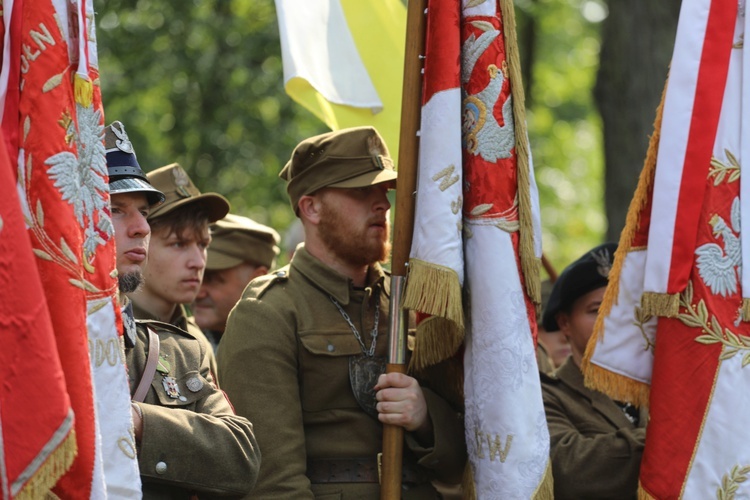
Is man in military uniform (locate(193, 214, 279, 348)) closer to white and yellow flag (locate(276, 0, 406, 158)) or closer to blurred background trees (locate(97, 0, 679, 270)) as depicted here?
white and yellow flag (locate(276, 0, 406, 158))

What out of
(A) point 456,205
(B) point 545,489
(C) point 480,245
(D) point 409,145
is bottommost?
(B) point 545,489

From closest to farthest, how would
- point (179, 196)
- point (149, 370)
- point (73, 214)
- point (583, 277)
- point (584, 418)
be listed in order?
point (73, 214) → point (149, 370) → point (584, 418) → point (179, 196) → point (583, 277)

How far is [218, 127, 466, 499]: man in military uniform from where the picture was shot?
4.30 m

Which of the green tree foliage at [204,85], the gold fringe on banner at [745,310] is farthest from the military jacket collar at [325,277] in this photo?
the green tree foliage at [204,85]

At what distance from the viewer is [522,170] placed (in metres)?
4.42

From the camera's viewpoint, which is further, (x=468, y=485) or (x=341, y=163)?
(x=341, y=163)

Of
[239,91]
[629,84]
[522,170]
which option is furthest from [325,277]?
[239,91]

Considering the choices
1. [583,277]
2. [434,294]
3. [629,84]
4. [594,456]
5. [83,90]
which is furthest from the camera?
[629,84]

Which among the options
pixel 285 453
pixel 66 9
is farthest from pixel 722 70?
pixel 66 9

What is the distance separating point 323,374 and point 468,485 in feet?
2.24

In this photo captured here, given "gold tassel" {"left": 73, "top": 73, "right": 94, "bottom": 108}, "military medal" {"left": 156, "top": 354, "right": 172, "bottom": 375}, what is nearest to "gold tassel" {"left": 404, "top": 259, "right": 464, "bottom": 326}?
"military medal" {"left": 156, "top": 354, "right": 172, "bottom": 375}

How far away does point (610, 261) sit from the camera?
5.44 m

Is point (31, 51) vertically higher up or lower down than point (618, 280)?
higher up

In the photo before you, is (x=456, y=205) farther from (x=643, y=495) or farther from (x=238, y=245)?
(x=238, y=245)
